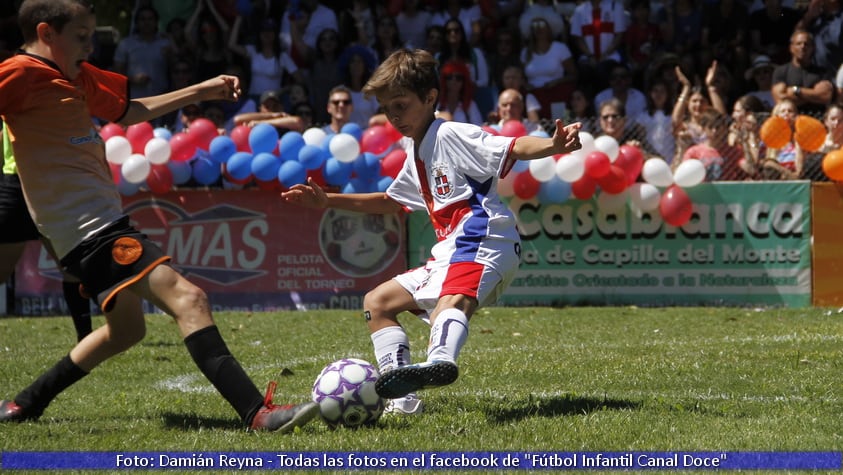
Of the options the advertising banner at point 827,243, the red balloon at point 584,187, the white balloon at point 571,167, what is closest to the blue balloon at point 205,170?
the white balloon at point 571,167

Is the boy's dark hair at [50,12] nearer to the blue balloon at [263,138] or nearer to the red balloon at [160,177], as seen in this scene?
the blue balloon at [263,138]

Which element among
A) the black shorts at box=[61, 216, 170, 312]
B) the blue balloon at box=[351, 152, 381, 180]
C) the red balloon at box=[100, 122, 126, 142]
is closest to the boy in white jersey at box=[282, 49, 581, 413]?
the black shorts at box=[61, 216, 170, 312]

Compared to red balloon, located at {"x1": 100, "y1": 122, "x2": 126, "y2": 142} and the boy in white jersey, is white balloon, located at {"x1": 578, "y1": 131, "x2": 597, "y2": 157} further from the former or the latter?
the boy in white jersey

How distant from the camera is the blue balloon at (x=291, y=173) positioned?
1256cm

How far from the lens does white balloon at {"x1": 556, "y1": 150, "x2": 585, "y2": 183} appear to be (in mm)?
12242

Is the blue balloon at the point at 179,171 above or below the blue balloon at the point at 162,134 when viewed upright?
below

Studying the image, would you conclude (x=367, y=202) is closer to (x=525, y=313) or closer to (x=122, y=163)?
(x=525, y=313)

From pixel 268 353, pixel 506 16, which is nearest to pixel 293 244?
pixel 268 353

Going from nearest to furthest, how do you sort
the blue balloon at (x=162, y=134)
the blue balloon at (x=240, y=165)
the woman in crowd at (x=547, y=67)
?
the blue balloon at (x=240, y=165), the blue balloon at (x=162, y=134), the woman in crowd at (x=547, y=67)

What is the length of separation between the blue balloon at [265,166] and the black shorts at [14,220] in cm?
439

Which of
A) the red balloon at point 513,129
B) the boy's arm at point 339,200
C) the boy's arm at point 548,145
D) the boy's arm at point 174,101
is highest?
the boy's arm at point 174,101

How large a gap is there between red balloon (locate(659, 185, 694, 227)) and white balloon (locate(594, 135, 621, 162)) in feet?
2.34

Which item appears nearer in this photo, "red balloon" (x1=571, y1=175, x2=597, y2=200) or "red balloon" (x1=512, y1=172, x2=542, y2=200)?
"red balloon" (x1=571, y1=175, x2=597, y2=200)

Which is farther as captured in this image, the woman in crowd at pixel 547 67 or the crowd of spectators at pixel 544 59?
the woman in crowd at pixel 547 67
